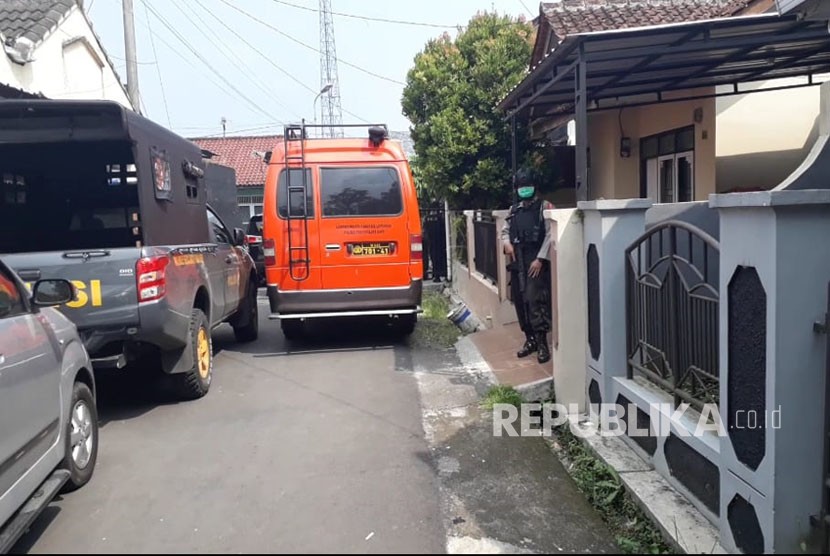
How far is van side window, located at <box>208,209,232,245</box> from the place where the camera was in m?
8.80

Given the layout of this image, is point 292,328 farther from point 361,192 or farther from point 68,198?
point 68,198

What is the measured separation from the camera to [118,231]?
728cm

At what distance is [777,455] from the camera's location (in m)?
2.75

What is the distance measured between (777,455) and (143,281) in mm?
4544

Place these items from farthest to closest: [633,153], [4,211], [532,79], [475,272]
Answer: [633,153] < [475,272] < [532,79] < [4,211]

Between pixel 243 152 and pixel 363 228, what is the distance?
26384mm

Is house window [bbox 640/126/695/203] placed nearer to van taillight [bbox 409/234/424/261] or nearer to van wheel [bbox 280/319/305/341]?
van taillight [bbox 409/234/424/261]

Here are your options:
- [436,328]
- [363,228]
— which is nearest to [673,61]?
[363,228]

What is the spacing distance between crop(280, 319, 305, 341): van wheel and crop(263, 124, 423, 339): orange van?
0.81 meters

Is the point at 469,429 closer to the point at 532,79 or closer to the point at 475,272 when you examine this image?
the point at 532,79

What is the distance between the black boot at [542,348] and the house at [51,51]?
27.3 ft

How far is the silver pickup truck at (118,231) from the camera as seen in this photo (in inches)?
212

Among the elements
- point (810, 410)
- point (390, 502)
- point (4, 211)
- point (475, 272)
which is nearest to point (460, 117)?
point (475, 272)

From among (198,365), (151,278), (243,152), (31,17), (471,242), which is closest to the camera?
(151,278)
